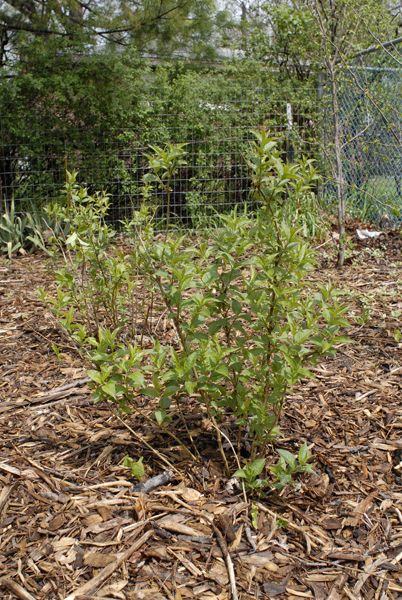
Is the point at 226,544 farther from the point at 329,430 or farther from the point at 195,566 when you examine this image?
the point at 329,430

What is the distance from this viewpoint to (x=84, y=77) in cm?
698

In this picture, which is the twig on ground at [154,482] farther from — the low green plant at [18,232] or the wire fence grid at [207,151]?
the wire fence grid at [207,151]

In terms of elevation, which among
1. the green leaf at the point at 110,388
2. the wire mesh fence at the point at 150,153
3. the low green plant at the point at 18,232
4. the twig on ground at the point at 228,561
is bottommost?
the twig on ground at the point at 228,561

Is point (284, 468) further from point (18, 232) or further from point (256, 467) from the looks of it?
point (18, 232)

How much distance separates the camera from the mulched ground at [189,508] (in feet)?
5.97

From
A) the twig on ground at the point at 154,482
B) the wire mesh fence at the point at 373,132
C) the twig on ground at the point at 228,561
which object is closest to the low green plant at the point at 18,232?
the wire mesh fence at the point at 373,132

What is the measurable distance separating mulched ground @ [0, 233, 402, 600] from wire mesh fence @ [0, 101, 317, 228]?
4405 millimetres

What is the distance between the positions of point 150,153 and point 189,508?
5956 millimetres

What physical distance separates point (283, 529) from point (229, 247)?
94 cm

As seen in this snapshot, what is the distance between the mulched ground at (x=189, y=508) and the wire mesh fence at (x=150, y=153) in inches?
173

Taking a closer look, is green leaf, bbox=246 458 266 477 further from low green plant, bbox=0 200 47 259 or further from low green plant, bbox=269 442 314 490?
low green plant, bbox=0 200 47 259

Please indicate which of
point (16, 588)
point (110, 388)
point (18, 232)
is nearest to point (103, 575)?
point (16, 588)

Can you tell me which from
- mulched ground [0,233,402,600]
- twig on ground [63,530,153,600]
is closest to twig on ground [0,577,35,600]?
mulched ground [0,233,402,600]

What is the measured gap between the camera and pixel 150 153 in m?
7.49
